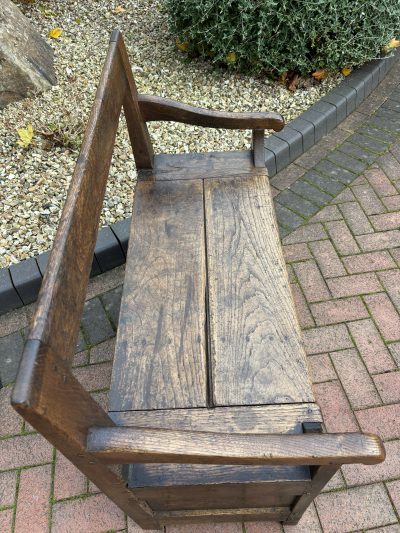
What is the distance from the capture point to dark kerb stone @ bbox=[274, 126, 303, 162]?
3199 millimetres

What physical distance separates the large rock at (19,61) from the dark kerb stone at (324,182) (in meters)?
2.13

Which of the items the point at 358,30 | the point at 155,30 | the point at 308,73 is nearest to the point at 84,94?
the point at 155,30

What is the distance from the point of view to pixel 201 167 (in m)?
2.23

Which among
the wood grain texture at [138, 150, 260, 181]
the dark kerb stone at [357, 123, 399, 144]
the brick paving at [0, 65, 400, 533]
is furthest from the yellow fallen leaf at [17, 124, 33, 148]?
the dark kerb stone at [357, 123, 399, 144]

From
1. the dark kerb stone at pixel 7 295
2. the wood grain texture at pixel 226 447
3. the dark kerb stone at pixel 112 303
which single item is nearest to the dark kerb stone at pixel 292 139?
the dark kerb stone at pixel 112 303

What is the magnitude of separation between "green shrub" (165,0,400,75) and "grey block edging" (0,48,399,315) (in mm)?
212

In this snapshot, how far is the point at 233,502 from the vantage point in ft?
5.15

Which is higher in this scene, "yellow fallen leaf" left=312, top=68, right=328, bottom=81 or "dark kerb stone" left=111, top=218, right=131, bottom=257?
"yellow fallen leaf" left=312, top=68, right=328, bottom=81

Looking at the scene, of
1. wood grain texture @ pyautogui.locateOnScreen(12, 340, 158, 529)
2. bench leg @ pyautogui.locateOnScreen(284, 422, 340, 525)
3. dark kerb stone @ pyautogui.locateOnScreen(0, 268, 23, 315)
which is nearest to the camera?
wood grain texture @ pyautogui.locateOnScreen(12, 340, 158, 529)

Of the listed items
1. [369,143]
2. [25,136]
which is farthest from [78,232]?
[369,143]

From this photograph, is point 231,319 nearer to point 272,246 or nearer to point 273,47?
point 272,246

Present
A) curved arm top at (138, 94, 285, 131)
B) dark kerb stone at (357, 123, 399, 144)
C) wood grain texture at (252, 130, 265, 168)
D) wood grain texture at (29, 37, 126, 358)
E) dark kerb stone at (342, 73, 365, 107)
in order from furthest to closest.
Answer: dark kerb stone at (342, 73, 365, 107), dark kerb stone at (357, 123, 399, 144), wood grain texture at (252, 130, 265, 168), curved arm top at (138, 94, 285, 131), wood grain texture at (29, 37, 126, 358)

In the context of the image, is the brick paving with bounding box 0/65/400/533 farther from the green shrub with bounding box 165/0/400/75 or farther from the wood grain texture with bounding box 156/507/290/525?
the green shrub with bounding box 165/0/400/75

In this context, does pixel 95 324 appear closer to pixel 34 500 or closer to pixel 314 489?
pixel 34 500
